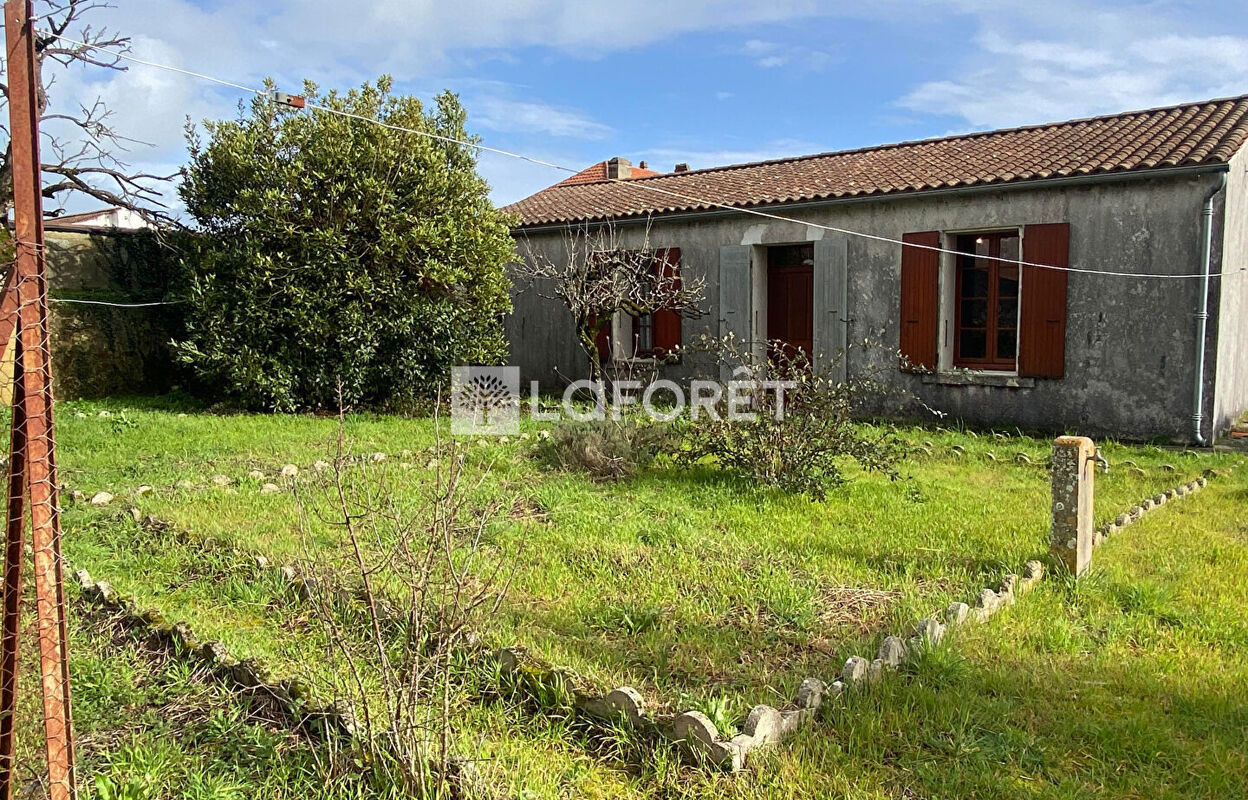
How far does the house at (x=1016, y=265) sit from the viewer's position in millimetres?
8953

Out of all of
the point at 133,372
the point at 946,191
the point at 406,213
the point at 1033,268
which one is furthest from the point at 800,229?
the point at 133,372

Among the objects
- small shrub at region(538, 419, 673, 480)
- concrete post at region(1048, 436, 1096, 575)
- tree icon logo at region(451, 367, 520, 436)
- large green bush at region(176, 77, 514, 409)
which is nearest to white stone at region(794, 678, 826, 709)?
concrete post at region(1048, 436, 1096, 575)

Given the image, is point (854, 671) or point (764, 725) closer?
point (764, 725)

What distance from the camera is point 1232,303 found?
9.47 metres

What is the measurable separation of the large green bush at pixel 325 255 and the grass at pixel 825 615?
126 inches

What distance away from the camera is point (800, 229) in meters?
11.8

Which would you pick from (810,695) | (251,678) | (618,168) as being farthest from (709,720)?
(618,168)

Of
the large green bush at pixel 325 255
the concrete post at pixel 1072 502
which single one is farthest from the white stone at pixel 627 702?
the large green bush at pixel 325 255

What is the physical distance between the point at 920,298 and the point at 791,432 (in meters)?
5.20

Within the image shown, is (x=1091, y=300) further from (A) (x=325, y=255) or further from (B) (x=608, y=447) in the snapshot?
(A) (x=325, y=255)

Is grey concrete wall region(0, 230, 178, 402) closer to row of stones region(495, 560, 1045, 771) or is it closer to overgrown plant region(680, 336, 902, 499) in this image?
overgrown plant region(680, 336, 902, 499)

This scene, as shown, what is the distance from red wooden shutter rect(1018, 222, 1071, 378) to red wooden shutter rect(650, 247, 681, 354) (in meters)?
4.98

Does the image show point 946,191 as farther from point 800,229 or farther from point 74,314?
point 74,314

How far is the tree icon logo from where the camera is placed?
9977 mm
